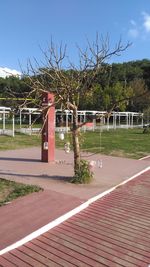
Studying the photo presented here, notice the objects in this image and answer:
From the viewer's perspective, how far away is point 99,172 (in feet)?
36.6

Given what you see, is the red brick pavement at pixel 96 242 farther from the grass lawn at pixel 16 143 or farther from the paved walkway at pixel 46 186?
the grass lawn at pixel 16 143

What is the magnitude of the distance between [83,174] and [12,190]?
2.00m

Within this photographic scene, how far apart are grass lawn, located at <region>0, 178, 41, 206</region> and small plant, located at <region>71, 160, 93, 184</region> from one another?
1.25m

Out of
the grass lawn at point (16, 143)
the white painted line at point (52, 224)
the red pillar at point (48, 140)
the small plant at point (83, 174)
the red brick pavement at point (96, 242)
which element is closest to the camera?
the red brick pavement at point (96, 242)

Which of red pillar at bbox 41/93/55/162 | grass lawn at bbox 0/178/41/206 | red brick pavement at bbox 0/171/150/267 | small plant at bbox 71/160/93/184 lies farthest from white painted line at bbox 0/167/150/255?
red pillar at bbox 41/93/55/162

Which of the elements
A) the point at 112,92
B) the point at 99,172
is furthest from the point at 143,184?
the point at 112,92

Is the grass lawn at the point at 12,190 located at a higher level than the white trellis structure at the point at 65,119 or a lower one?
lower

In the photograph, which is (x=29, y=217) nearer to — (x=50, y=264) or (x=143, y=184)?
(x=50, y=264)

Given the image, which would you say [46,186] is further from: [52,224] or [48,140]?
[48,140]

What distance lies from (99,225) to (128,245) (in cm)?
94

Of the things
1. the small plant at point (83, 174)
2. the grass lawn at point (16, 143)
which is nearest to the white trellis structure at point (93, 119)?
the small plant at point (83, 174)

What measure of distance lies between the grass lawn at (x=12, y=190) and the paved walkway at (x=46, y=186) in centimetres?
23

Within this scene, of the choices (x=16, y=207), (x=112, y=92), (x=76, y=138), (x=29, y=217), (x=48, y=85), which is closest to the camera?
(x=29, y=217)

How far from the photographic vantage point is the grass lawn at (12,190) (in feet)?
24.8
